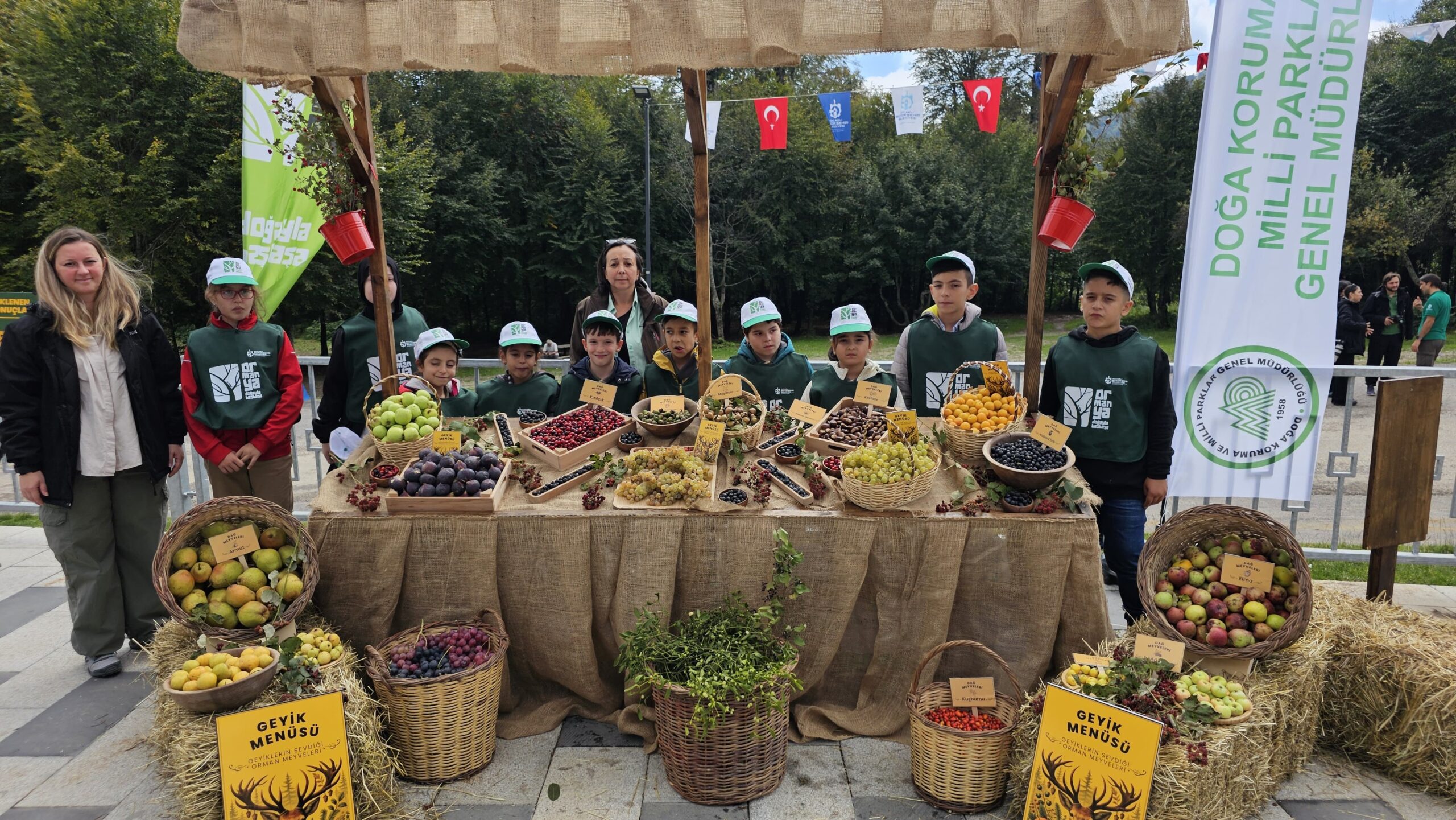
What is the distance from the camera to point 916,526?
10.5ft

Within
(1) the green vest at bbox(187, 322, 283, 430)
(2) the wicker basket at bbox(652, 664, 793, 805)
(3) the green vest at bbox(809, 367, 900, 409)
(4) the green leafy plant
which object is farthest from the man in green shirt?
(1) the green vest at bbox(187, 322, 283, 430)

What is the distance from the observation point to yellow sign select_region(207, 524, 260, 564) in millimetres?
3107

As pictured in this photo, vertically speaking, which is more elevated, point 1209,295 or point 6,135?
point 6,135

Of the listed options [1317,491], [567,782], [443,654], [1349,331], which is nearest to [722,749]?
[567,782]

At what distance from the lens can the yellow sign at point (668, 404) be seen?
13.0 ft

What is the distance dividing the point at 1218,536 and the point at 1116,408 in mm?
665

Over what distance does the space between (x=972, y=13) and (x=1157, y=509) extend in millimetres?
5704

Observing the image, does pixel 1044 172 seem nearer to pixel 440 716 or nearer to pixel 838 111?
pixel 440 716

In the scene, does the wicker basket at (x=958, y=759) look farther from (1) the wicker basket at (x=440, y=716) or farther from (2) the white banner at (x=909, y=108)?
(2) the white banner at (x=909, y=108)

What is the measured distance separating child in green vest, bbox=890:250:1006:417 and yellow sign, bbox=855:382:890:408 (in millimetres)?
319

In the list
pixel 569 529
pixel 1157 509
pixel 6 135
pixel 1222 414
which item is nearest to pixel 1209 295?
pixel 1222 414

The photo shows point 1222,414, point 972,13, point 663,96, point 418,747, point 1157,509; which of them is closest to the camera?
point 972,13

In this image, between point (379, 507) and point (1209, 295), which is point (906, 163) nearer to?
point (1209, 295)

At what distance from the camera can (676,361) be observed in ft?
14.5
